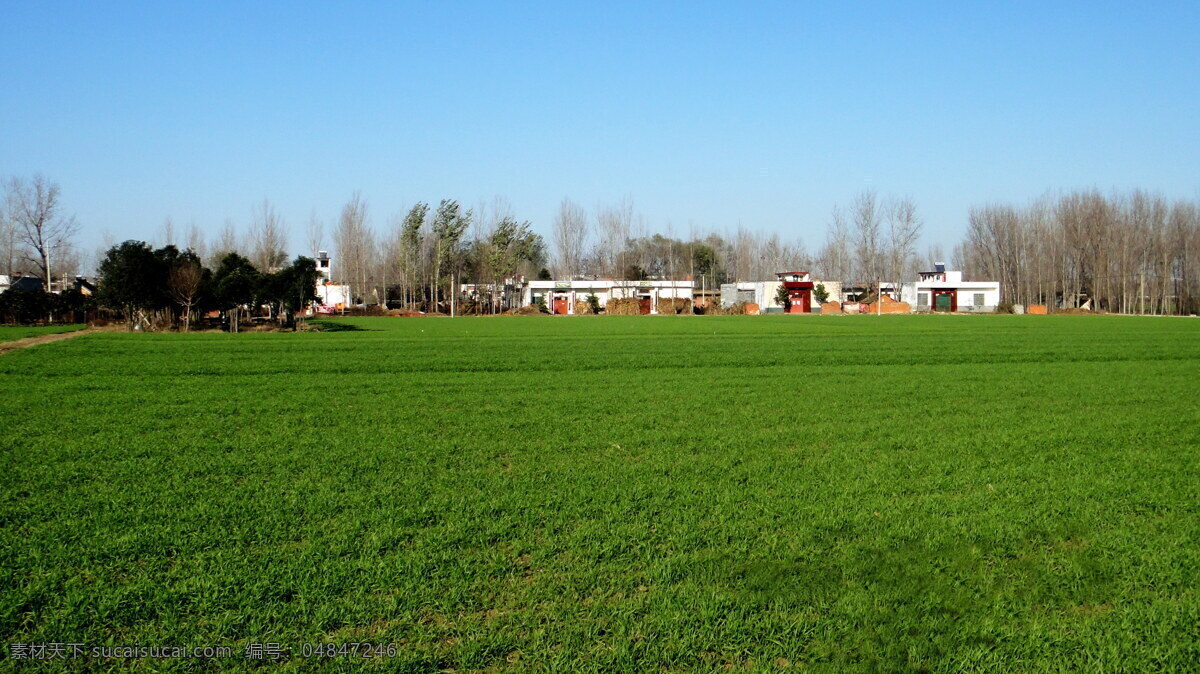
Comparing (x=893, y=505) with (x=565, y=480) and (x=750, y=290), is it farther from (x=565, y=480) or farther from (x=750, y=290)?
(x=750, y=290)

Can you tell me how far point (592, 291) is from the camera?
306ft

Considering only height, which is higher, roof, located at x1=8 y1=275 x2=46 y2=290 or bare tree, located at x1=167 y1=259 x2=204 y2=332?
roof, located at x1=8 y1=275 x2=46 y2=290

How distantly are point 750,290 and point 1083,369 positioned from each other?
73559 mm

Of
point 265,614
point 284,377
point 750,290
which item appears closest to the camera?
point 265,614

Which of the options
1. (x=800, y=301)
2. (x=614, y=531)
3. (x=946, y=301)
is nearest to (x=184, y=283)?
(x=614, y=531)

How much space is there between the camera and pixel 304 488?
24.0 ft

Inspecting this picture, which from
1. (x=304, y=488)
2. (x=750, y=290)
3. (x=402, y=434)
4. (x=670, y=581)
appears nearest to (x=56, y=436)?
(x=402, y=434)

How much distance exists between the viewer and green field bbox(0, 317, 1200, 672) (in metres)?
4.28

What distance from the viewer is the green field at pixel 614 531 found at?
14.0 ft

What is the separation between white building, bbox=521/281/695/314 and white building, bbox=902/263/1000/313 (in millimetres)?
27284

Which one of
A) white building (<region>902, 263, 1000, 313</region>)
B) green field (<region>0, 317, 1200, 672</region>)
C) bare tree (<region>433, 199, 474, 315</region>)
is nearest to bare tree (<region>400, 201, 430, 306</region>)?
bare tree (<region>433, 199, 474, 315</region>)

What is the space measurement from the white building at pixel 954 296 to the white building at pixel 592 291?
89.5 feet

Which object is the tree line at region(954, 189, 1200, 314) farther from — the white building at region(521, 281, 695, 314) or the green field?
the green field

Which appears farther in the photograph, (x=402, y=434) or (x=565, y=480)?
(x=402, y=434)
